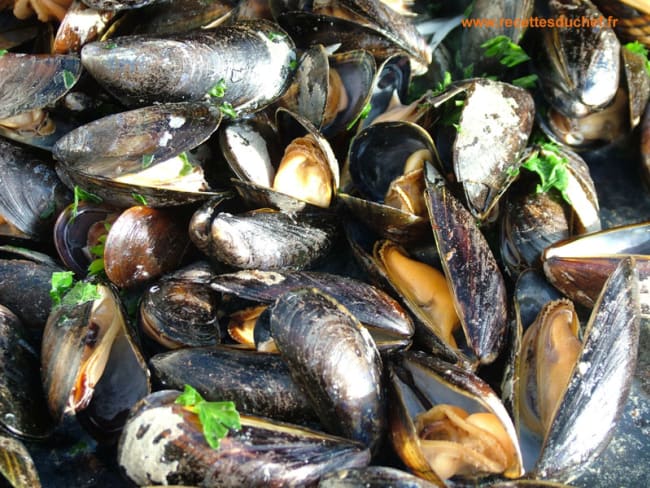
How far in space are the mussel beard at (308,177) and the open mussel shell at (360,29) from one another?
1.59 feet

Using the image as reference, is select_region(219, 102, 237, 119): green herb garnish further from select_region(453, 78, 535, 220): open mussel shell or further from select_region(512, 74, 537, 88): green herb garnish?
select_region(512, 74, 537, 88): green herb garnish

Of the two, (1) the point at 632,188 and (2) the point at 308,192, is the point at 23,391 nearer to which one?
(2) the point at 308,192

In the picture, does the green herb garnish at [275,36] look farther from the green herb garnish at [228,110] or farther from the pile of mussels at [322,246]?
the green herb garnish at [228,110]

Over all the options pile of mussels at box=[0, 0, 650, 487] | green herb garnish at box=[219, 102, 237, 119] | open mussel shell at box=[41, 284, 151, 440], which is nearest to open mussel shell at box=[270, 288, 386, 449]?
pile of mussels at box=[0, 0, 650, 487]

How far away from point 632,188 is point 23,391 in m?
2.12

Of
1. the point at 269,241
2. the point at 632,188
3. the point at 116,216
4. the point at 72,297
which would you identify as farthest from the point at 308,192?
the point at 632,188

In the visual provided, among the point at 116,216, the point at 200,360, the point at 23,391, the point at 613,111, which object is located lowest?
the point at 23,391

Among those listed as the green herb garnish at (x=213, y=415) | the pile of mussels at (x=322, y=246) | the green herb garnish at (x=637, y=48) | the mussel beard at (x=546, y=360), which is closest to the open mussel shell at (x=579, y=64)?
the pile of mussels at (x=322, y=246)

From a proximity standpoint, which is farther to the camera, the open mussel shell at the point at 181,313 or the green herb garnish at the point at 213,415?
the open mussel shell at the point at 181,313

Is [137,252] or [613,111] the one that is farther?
[613,111]

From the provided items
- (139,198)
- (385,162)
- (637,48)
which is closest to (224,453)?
(139,198)

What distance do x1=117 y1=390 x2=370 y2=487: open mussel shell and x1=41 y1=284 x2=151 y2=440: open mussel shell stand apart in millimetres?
212

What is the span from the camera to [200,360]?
183cm

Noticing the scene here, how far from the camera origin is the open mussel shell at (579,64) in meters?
2.32
